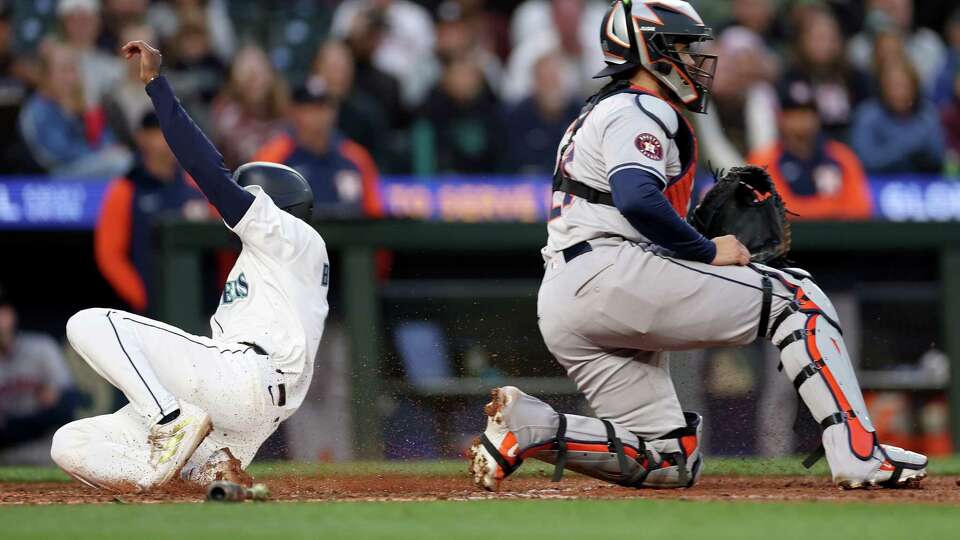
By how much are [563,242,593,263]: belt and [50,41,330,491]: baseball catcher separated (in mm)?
906

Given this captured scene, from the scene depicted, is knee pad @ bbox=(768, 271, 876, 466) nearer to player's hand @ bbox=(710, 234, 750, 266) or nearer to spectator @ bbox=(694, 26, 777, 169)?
player's hand @ bbox=(710, 234, 750, 266)

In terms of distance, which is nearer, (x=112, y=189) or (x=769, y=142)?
(x=112, y=189)

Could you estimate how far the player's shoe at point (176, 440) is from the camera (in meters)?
5.47

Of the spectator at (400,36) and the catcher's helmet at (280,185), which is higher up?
the spectator at (400,36)

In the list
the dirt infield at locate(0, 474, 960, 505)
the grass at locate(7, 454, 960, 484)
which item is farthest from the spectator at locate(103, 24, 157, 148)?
the dirt infield at locate(0, 474, 960, 505)

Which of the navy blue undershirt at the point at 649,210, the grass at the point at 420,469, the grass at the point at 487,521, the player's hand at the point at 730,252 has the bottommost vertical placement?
the grass at the point at 420,469

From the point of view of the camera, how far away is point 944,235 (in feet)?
31.9

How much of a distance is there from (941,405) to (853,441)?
4.17 meters

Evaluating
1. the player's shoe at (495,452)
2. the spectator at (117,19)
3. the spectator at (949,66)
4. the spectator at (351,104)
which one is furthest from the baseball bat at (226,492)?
the spectator at (949,66)

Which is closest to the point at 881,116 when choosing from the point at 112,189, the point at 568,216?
the point at 112,189

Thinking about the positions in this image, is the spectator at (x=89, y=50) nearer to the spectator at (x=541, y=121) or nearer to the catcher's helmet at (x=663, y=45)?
the spectator at (x=541, y=121)

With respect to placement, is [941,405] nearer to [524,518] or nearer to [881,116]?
[881,116]

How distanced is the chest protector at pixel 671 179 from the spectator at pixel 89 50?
6100 mm

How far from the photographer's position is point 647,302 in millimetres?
5758
